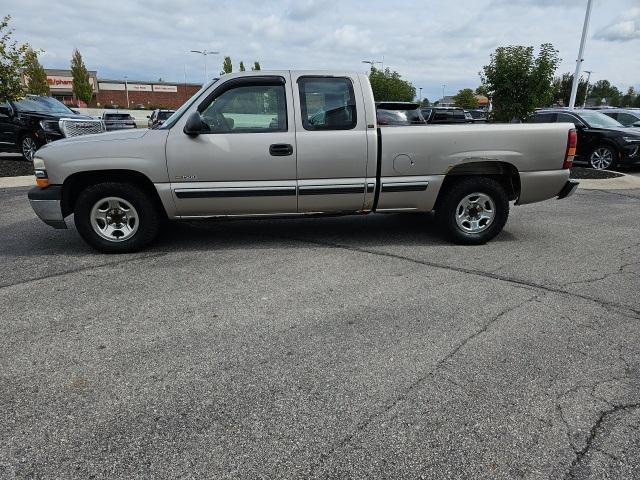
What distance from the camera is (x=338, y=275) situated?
4.80 m

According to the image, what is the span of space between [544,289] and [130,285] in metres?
3.81

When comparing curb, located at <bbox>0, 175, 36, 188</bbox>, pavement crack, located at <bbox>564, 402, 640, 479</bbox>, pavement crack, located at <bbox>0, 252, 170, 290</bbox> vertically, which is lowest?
pavement crack, located at <bbox>564, 402, 640, 479</bbox>

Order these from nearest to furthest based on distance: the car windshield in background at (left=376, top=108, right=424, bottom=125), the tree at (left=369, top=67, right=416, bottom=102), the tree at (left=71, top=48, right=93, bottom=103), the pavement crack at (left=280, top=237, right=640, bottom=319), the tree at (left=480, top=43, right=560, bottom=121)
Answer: the pavement crack at (left=280, top=237, right=640, bottom=319)
the car windshield in background at (left=376, top=108, right=424, bottom=125)
the tree at (left=480, top=43, right=560, bottom=121)
the tree at (left=369, top=67, right=416, bottom=102)
the tree at (left=71, top=48, right=93, bottom=103)

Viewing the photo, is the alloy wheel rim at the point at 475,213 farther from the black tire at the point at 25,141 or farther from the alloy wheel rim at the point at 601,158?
the black tire at the point at 25,141

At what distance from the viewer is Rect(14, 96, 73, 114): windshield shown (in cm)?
1391

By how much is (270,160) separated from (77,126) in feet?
33.7

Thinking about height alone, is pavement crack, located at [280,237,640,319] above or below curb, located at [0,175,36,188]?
below

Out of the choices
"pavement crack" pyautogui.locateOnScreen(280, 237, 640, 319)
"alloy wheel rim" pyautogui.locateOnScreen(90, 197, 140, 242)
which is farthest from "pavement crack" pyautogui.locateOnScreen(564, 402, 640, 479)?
"alloy wheel rim" pyautogui.locateOnScreen(90, 197, 140, 242)

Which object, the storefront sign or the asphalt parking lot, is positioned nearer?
the asphalt parking lot

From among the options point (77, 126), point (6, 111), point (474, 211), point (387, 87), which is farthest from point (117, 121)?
point (387, 87)

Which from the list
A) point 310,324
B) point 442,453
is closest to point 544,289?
point 310,324

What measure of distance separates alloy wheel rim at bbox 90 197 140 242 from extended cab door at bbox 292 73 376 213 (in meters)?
1.87

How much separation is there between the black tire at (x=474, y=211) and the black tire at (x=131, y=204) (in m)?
3.33

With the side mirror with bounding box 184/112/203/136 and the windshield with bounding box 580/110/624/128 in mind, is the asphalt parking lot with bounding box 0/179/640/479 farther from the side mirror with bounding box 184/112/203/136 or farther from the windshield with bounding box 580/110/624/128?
the windshield with bounding box 580/110/624/128
